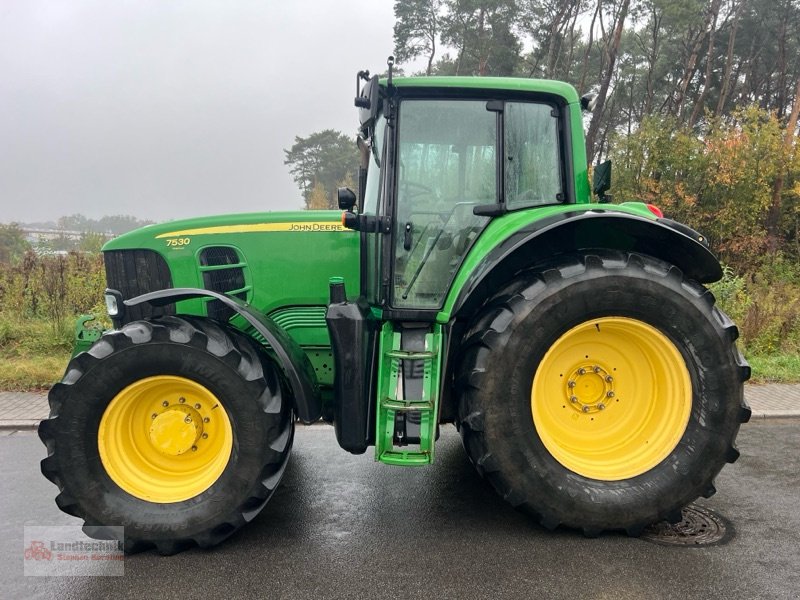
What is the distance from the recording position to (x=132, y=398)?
104 inches

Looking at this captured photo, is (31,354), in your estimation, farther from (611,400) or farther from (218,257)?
(611,400)

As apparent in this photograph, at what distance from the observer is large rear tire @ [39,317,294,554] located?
2.54 meters

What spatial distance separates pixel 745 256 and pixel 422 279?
44.7ft

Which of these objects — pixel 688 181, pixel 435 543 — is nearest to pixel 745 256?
pixel 688 181

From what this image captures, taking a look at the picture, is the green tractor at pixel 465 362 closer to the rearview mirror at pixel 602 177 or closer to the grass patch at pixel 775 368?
the rearview mirror at pixel 602 177

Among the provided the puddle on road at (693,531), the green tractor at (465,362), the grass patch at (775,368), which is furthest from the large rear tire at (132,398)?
the grass patch at (775,368)

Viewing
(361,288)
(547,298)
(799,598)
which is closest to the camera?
(799,598)

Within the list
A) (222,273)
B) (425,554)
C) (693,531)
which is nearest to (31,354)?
(222,273)

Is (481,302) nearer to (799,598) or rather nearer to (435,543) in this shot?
(435,543)

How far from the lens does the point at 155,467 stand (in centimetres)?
276

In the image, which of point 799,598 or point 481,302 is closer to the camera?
point 799,598

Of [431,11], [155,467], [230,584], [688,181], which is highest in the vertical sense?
[431,11]

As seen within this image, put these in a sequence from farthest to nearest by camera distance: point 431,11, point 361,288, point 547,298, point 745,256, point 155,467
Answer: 1. point 431,11
2. point 745,256
3. point 361,288
4. point 155,467
5. point 547,298

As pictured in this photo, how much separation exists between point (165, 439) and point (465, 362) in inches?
62.3
